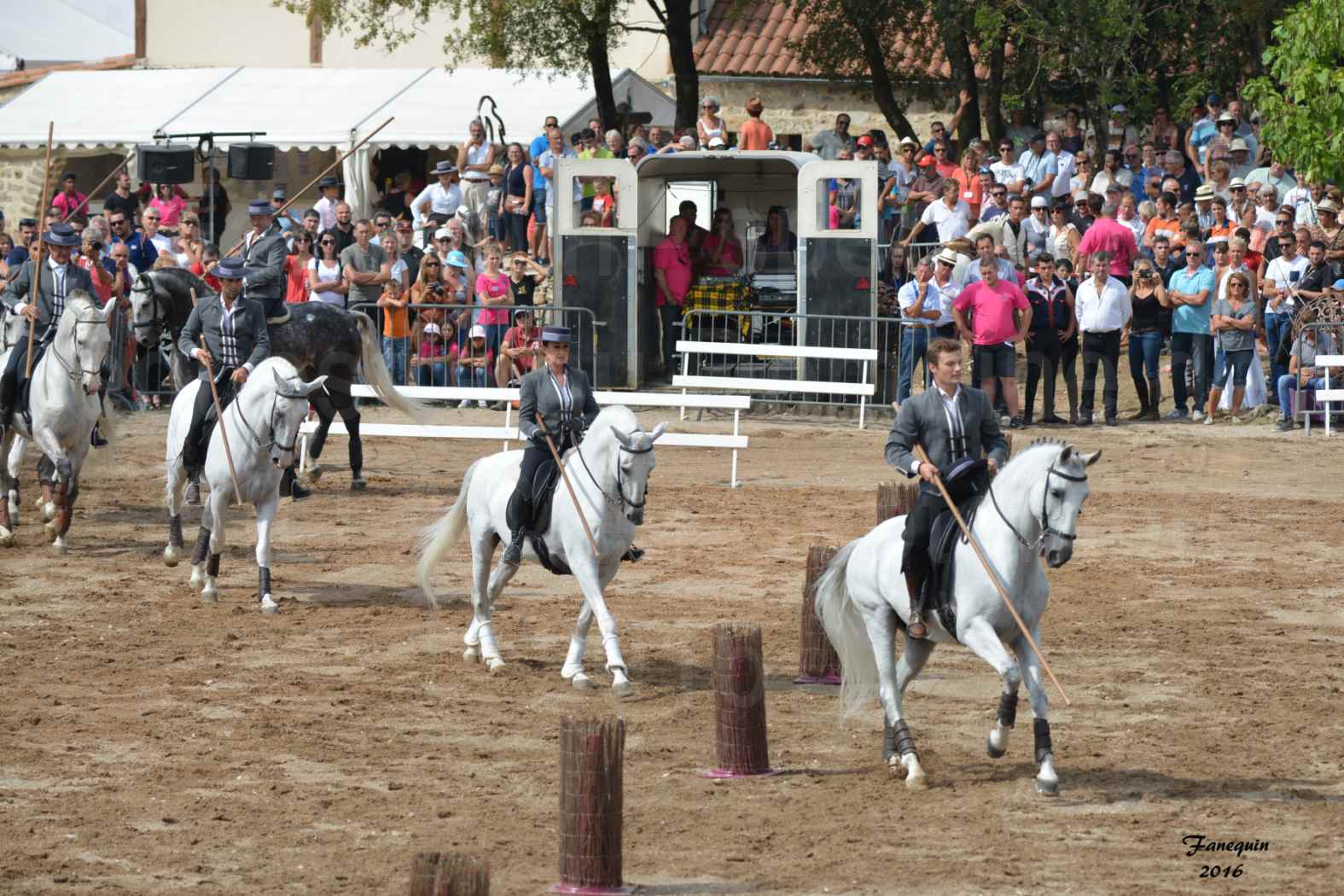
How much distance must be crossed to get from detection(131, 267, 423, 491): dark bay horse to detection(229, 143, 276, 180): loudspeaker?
9.47 m

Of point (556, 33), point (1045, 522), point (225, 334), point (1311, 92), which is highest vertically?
point (556, 33)

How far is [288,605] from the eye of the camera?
14.6 metres

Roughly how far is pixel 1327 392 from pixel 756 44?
17.3 m

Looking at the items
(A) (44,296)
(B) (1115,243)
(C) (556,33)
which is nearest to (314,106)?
(C) (556,33)

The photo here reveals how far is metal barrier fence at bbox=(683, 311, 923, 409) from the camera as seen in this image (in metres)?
24.0

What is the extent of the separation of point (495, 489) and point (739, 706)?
302 centimetres

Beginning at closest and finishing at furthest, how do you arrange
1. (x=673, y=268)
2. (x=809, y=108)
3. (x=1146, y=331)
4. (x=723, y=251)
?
(x=1146, y=331), (x=673, y=268), (x=723, y=251), (x=809, y=108)

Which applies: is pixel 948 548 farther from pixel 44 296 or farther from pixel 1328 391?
pixel 1328 391

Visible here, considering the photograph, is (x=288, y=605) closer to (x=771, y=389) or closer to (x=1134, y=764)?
(x=1134, y=764)

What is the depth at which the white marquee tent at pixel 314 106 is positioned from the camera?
31938mm

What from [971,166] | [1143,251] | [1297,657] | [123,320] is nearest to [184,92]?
[123,320]

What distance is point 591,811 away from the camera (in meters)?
8.25

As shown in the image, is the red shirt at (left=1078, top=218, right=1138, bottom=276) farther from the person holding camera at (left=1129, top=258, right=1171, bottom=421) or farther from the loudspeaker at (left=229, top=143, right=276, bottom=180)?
the loudspeaker at (left=229, top=143, right=276, bottom=180)

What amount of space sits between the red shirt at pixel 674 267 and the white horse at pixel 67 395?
31.8 feet
